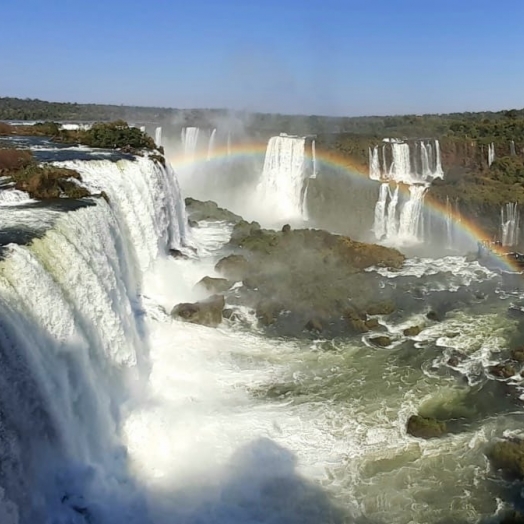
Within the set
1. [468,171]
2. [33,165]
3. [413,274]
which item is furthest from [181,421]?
[468,171]

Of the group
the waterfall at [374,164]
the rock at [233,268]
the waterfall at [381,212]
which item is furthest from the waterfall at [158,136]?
the rock at [233,268]

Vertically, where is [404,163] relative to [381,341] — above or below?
above

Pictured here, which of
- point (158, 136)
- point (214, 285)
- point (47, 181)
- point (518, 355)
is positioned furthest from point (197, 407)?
point (158, 136)

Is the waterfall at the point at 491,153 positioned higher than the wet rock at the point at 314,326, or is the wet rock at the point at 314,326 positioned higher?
the waterfall at the point at 491,153

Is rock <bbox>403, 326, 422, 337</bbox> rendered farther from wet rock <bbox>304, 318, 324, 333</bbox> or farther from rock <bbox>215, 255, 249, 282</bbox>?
rock <bbox>215, 255, 249, 282</bbox>

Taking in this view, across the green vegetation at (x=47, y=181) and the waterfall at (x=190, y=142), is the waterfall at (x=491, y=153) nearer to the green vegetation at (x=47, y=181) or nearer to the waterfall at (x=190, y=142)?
the waterfall at (x=190, y=142)

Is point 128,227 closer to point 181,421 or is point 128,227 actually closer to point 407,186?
point 181,421

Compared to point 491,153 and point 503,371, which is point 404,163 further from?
point 503,371
